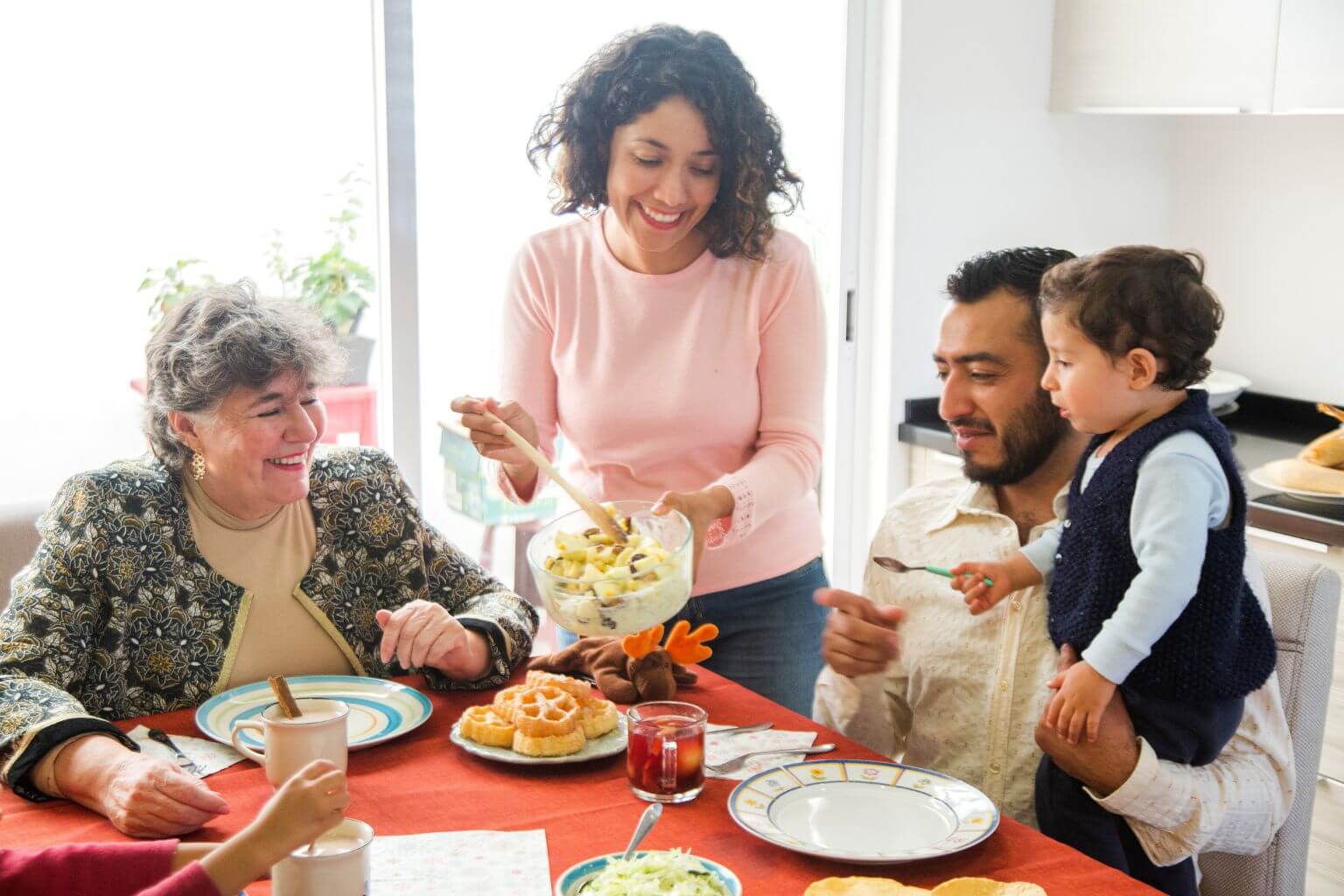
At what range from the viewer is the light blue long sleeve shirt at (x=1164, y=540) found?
1597 mm

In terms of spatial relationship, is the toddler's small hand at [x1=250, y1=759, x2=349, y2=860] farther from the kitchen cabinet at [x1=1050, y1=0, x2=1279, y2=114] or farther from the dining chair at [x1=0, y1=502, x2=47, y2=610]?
the kitchen cabinet at [x1=1050, y1=0, x2=1279, y2=114]

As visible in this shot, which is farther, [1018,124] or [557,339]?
[1018,124]

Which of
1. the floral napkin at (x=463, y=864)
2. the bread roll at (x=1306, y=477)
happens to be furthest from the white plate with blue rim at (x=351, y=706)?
the bread roll at (x=1306, y=477)

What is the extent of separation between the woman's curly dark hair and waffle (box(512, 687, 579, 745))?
76 cm

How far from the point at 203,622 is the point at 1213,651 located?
1.28 meters

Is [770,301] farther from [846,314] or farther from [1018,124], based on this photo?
[1018,124]

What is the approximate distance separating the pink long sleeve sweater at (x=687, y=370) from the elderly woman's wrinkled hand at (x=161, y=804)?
0.76 m

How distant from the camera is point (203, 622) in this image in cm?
185

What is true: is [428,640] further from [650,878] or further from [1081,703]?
[1081,703]

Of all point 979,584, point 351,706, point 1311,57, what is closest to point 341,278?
point 351,706

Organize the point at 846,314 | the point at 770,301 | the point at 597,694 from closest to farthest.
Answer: the point at 597,694 < the point at 770,301 < the point at 846,314

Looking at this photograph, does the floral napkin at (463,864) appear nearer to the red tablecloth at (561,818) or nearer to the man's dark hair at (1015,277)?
the red tablecloth at (561,818)

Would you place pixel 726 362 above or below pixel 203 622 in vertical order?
above

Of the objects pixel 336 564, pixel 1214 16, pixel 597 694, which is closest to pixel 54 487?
pixel 336 564
